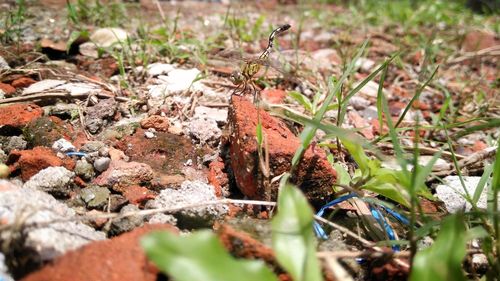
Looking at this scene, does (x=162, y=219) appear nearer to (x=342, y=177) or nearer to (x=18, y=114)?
(x=342, y=177)

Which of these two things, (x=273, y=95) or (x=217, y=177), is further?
(x=273, y=95)

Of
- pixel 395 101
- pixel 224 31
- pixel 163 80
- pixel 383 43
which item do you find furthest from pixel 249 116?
pixel 383 43

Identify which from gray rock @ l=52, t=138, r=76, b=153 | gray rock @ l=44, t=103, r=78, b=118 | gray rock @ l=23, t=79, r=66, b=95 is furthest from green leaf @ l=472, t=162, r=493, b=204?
gray rock @ l=23, t=79, r=66, b=95

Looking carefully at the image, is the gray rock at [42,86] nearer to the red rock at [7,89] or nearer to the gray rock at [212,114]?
the red rock at [7,89]

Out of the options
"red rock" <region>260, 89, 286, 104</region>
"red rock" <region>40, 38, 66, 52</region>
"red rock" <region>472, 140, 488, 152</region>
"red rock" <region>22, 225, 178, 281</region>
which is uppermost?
"red rock" <region>40, 38, 66, 52</region>

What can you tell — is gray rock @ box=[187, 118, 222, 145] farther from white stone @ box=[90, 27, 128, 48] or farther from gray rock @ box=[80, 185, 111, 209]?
white stone @ box=[90, 27, 128, 48]

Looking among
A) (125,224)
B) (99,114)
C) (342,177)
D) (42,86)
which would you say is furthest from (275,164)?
(42,86)
